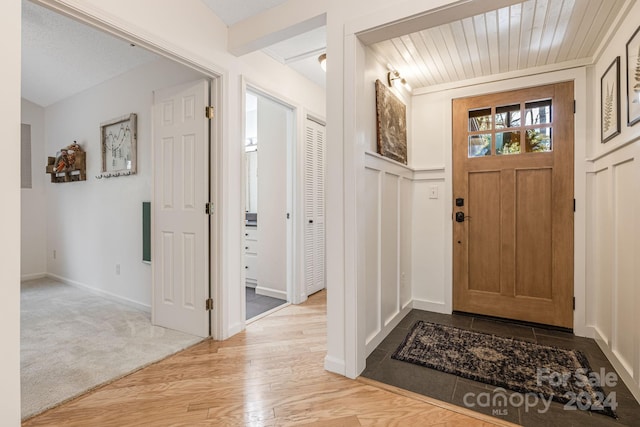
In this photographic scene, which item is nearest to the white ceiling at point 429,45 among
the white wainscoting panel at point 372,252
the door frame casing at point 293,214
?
the door frame casing at point 293,214

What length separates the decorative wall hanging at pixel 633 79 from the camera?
1.62 metres

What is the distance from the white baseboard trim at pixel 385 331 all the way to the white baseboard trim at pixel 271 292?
4.37 feet

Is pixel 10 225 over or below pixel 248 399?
over

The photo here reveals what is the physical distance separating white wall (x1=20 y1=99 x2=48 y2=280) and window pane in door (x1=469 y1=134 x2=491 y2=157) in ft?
18.6

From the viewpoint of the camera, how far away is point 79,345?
2.34 meters

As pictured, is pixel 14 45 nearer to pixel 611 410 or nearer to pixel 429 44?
pixel 429 44

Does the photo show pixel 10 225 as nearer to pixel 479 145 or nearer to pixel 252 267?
pixel 252 267

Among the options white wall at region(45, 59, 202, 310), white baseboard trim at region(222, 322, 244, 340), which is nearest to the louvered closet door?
white baseboard trim at region(222, 322, 244, 340)

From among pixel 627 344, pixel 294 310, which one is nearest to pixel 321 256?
pixel 294 310

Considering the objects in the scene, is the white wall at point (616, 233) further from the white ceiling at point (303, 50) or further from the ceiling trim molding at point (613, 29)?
the white ceiling at point (303, 50)

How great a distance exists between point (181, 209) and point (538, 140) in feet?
10.2

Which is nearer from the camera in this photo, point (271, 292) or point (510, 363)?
point (510, 363)

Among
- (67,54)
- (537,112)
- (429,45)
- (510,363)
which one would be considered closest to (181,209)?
(67,54)

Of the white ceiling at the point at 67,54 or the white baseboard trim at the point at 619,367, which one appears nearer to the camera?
the white baseboard trim at the point at 619,367
